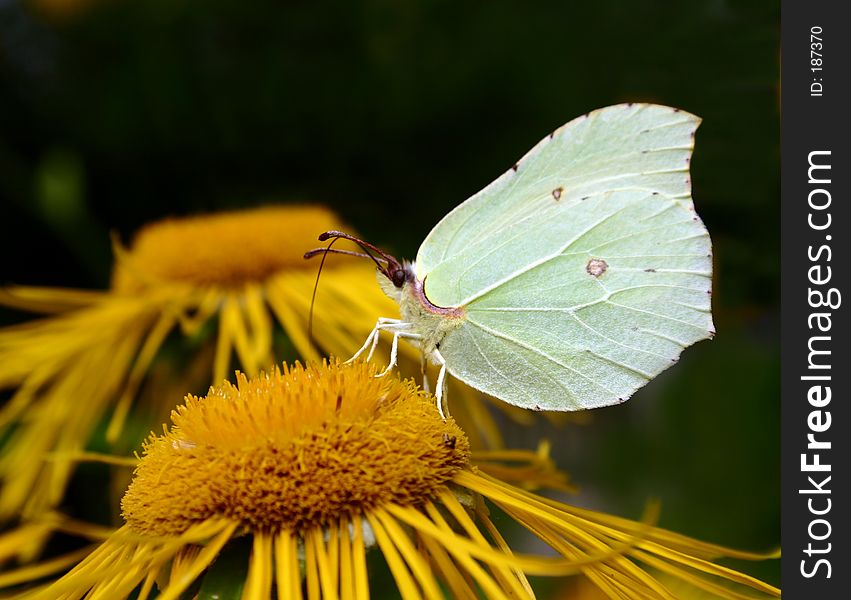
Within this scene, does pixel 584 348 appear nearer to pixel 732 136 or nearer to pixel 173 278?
pixel 173 278

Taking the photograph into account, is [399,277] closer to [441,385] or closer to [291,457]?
[441,385]

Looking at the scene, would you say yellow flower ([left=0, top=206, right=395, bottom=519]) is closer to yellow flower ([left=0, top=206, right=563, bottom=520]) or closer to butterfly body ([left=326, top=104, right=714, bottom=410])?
yellow flower ([left=0, top=206, right=563, bottom=520])

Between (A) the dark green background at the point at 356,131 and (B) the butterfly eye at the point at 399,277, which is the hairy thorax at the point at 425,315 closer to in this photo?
(B) the butterfly eye at the point at 399,277

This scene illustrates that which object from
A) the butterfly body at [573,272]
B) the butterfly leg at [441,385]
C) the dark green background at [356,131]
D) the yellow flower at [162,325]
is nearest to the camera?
the butterfly leg at [441,385]

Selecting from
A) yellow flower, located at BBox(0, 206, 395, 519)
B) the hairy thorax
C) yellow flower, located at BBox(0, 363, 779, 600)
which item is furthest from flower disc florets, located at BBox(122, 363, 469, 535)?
yellow flower, located at BBox(0, 206, 395, 519)

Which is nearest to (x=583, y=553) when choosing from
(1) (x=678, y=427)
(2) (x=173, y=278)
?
(2) (x=173, y=278)

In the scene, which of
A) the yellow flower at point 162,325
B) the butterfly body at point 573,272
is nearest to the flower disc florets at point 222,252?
the yellow flower at point 162,325

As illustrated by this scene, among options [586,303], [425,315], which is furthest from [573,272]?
[425,315]
